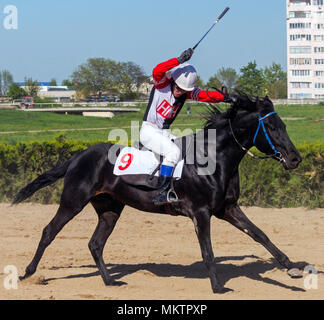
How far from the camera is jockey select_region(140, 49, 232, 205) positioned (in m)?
6.14

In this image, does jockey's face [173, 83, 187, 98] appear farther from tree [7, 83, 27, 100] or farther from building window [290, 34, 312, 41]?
building window [290, 34, 312, 41]

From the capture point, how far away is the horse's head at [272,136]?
599cm

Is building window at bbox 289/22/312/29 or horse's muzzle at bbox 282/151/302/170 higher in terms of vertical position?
building window at bbox 289/22/312/29

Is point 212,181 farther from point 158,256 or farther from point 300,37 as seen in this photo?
point 300,37

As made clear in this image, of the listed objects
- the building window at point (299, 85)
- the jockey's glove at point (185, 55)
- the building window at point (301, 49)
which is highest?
the building window at point (301, 49)

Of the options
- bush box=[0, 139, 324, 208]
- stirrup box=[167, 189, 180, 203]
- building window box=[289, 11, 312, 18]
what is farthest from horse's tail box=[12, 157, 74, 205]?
building window box=[289, 11, 312, 18]

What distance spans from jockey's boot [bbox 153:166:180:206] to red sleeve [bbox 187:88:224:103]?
35.2 inches

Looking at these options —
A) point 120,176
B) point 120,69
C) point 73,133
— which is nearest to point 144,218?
point 120,176

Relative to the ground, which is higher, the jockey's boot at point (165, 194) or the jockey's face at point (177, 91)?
the jockey's face at point (177, 91)

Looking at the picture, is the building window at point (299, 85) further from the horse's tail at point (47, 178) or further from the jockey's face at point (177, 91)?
the jockey's face at point (177, 91)

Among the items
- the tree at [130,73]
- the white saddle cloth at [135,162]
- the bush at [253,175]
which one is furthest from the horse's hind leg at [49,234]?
the tree at [130,73]

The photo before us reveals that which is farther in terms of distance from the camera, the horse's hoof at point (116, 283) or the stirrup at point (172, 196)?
the horse's hoof at point (116, 283)

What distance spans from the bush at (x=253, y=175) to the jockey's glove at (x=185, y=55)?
5.56 metres

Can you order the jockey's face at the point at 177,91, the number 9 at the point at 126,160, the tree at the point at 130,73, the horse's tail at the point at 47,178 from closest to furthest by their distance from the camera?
the jockey's face at the point at 177,91 < the number 9 at the point at 126,160 < the horse's tail at the point at 47,178 < the tree at the point at 130,73
